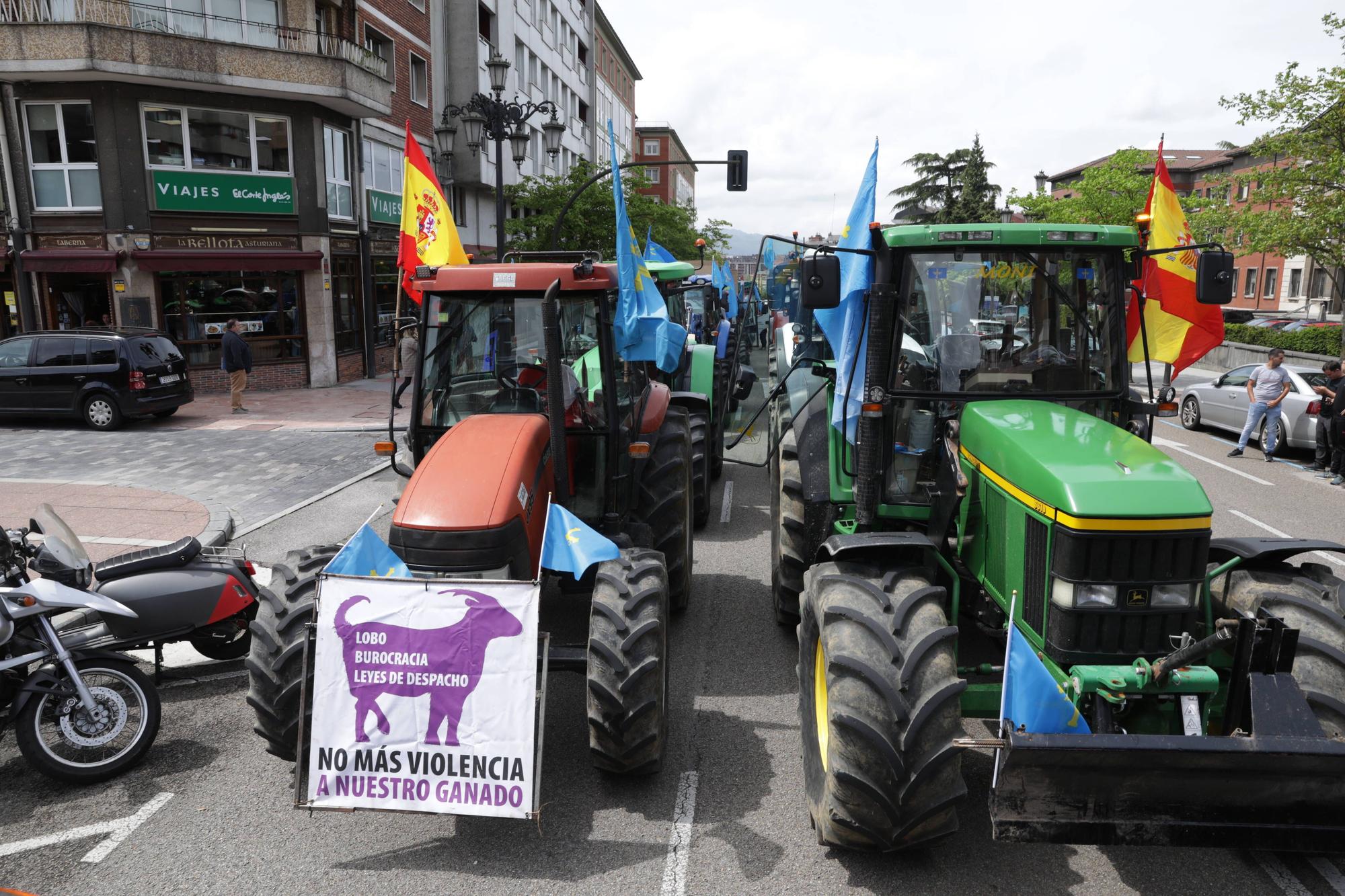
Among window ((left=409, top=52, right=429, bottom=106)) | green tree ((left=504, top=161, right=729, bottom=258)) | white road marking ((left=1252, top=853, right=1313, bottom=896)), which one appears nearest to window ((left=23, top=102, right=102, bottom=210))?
green tree ((left=504, top=161, right=729, bottom=258))

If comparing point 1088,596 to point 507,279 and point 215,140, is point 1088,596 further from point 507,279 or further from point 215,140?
point 215,140

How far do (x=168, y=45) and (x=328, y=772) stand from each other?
18.7 metres

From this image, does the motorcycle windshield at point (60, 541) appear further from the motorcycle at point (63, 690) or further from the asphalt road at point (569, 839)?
the asphalt road at point (569, 839)

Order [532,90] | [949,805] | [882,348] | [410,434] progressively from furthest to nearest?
1. [532,90]
2. [410,434]
3. [882,348]
4. [949,805]

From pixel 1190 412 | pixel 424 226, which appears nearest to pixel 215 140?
pixel 424 226

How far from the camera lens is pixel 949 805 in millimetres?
3713

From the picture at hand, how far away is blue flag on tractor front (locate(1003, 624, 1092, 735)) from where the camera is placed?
3.43 m

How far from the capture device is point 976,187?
53.1 m

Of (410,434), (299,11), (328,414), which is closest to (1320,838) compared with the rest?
(410,434)

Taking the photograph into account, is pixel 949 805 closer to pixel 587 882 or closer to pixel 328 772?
pixel 587 882

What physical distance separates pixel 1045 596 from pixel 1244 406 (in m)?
14.0

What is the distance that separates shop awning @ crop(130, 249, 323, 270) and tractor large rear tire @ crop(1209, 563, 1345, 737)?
19863 mm

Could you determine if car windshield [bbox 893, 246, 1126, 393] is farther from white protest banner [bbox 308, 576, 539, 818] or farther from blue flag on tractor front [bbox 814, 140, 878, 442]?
white protest banner [bbox 308, 576, 539, 818]

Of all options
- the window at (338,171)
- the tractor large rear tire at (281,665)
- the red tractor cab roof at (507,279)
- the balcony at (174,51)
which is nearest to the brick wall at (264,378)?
the window at (338,171)
